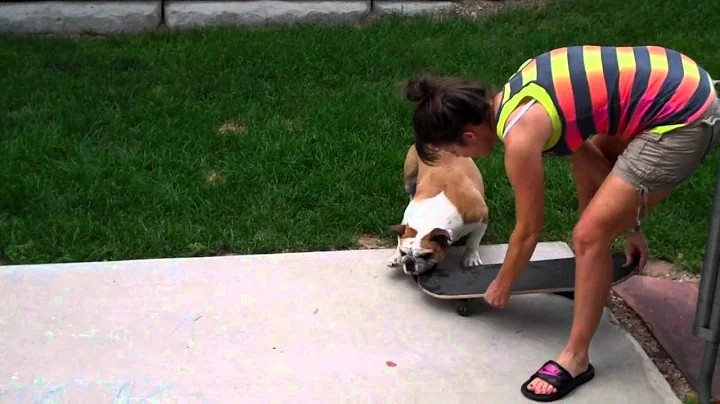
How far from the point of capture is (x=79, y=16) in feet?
21.6

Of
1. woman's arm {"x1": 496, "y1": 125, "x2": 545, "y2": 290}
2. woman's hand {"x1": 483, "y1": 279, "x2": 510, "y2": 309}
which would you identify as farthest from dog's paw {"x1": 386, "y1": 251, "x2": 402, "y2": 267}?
woman's arm {"x1": 496, "y1": 125, "x2": 545, "y2": 290}

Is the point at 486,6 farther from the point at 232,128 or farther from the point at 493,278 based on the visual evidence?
the point at 493,278

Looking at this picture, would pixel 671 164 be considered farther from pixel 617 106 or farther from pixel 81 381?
pixel 81 381

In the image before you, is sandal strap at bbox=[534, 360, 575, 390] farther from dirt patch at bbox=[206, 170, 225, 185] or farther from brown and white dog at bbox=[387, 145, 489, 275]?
dirt patch at bbox=[206, 170, 225, 185]

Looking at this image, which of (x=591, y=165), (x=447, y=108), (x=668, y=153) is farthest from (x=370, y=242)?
(x=668, y=153)

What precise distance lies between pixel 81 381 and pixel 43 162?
1.98m

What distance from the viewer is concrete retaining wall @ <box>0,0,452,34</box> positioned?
21.6 ft

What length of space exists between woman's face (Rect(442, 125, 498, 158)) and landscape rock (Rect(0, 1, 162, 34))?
4588 millimetres

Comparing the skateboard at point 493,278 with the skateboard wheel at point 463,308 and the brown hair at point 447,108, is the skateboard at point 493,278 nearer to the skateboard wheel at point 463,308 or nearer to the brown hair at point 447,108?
the skateboard wheel at point 463,308

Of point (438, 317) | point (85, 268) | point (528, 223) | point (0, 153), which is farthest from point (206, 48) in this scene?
point (528, 223)

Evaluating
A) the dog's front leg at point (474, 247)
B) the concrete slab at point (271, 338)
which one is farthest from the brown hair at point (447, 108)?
the dog's front leg at point (474, 247)

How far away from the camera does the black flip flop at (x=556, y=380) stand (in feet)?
8.75

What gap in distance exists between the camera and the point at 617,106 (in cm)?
252

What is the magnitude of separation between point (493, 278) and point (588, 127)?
0.85 m
